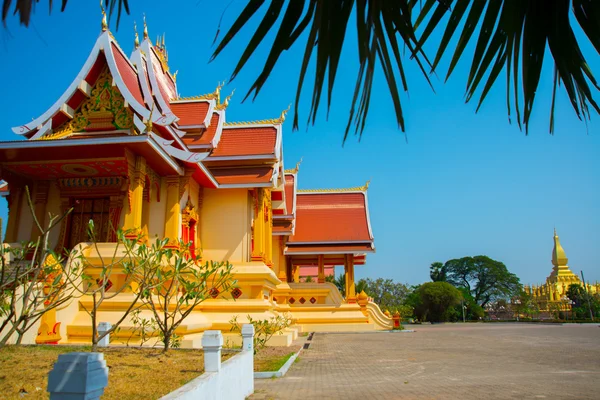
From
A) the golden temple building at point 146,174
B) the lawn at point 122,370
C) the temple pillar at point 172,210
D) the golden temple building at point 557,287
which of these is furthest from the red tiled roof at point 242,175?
the golden temple building at point 557,287

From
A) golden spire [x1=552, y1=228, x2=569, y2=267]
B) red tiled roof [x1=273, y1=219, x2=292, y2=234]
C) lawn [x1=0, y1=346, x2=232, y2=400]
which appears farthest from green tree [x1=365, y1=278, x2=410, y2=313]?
lawn [x1=0, y1=346, x2=232, y2=400]

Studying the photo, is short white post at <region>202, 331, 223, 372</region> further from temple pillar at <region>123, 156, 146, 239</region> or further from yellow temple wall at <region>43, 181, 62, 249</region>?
yellow temple wall at <region>43, 181, 62, 249</region>

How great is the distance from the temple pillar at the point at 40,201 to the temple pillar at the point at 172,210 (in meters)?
2.81

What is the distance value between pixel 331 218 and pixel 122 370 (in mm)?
17519

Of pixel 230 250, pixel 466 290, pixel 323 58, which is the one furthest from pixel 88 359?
pixel 466 290

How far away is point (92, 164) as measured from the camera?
33.8ft

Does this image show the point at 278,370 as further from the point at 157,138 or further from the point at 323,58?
the point at 323,58

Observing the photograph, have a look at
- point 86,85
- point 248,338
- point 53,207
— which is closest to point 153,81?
point 86,85

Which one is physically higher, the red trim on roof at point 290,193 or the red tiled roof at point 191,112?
the red tiled roof at point 191,112

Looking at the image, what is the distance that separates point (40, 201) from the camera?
11148 mm

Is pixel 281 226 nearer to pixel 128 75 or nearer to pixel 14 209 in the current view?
pixel 128 75

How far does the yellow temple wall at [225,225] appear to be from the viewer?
41.9 feet

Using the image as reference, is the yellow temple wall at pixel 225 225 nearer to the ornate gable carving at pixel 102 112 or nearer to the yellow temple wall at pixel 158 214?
the yellow temple wall at pixel 158 214

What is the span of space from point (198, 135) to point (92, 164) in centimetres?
354
